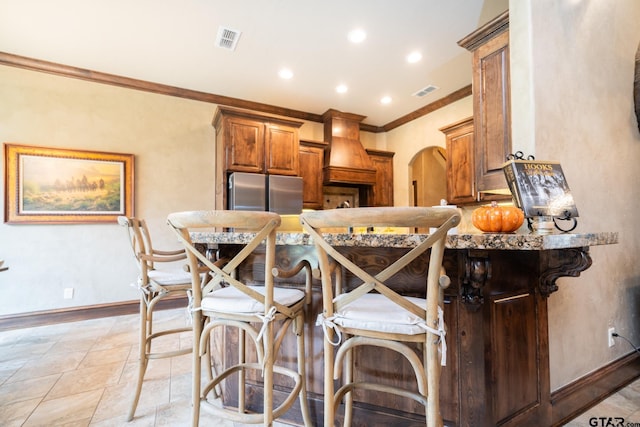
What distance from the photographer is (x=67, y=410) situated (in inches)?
70.2

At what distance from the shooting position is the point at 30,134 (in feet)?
11.3

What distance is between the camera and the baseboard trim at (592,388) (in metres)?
1.65

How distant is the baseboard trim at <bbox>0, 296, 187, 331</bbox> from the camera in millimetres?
3258

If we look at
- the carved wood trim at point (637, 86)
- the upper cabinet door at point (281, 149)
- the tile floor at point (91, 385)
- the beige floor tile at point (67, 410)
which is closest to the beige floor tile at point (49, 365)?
the tile floor at point (91, 385)

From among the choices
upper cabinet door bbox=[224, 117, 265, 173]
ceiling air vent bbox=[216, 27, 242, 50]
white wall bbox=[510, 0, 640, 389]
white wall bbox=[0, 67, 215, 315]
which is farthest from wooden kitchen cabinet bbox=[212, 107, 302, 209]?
white wall bbox=[510, 0, 640, 389]

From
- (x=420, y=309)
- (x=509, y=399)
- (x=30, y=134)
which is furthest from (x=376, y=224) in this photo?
(x=30, y=134)

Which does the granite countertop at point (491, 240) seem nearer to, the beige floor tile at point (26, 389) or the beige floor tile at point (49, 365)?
the beige floor tile at point (26, 389)

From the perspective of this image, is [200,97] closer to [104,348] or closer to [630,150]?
[104,348]

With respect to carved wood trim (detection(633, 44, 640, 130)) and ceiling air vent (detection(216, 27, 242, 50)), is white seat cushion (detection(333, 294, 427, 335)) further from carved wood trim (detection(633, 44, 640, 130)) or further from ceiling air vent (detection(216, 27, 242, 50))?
ceiling air vent (detection(216, 27, 242, 50))

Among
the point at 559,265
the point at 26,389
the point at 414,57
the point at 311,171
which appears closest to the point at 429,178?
the point at 311,171

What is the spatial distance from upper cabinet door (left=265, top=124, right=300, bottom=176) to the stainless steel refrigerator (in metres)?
0.13

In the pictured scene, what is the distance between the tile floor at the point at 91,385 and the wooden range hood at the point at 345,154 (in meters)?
3.23

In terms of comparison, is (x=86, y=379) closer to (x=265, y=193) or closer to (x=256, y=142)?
(x=265, y=193)

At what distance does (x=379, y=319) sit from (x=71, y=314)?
4073 mm
